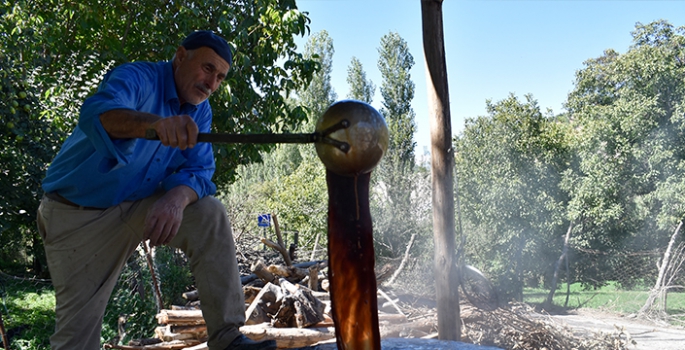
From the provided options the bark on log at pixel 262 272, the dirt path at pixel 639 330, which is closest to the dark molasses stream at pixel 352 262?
the bark on log at pixel 262 272

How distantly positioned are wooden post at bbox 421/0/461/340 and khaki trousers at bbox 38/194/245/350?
2455 mm

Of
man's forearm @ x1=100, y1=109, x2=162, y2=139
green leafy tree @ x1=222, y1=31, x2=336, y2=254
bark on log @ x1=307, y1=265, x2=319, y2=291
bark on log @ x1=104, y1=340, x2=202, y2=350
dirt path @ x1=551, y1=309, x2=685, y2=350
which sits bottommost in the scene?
dirt path @ x1=551, y1=309, x2=685, y2=350

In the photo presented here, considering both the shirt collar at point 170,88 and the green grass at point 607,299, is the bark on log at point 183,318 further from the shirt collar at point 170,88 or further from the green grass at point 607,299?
the green grass at point 607,299

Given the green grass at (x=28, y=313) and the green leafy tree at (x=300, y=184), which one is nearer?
the green grass at (x=28, y=313)

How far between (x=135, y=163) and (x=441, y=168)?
268 cm

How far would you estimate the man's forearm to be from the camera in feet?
3.92

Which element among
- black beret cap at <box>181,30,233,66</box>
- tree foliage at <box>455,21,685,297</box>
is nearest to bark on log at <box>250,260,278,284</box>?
black beret cap at <box>181,30,233,66</box>

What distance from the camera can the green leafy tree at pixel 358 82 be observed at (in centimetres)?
2089

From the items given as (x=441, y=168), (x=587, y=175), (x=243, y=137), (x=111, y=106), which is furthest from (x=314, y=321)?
(x=587, y=175)

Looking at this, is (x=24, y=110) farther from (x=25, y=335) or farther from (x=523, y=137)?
(x=523, y=137)

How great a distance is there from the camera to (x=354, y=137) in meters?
1.25

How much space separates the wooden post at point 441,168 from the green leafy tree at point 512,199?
12638 mm

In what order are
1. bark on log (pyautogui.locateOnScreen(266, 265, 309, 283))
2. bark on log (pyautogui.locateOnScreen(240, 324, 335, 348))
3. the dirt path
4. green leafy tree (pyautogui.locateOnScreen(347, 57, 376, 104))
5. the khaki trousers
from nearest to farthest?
1. the khaki trousers
2. bark on log (pyautogui.locateOnScreen(240, 324, 335, 348))
3. bark on log (pyautogui.locateOnScreen(266, 265, 309, 283))
4. the dirt path
5. green leafy tree (pyautogui.locateOnScreen(347, 57, 376, 104))

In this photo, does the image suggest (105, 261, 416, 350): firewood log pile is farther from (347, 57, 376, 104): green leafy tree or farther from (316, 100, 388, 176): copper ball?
(347, 57, 376, 104): green leafy tree
